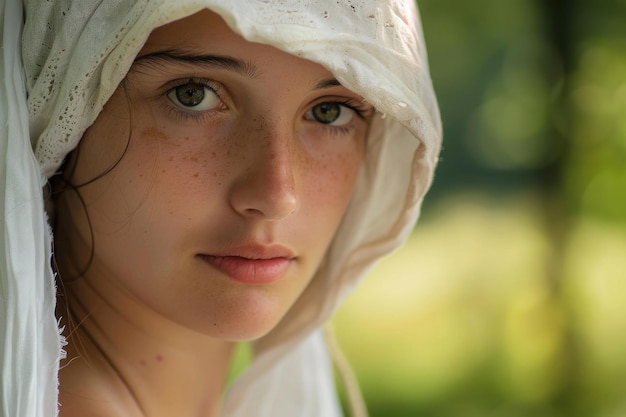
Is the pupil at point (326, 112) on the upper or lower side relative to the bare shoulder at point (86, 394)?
upper

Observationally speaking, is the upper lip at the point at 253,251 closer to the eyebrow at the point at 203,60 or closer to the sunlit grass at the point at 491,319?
the eyebrow at the point at 203,60

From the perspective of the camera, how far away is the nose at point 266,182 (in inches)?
43.1

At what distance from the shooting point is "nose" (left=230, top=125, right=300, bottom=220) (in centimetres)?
110

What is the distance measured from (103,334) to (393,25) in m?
0.55

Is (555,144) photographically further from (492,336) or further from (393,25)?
Answer: (393,25)

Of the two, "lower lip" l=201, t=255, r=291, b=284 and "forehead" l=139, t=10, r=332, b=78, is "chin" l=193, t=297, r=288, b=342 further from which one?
"forehead" l=139, t=10, r=332, b=78

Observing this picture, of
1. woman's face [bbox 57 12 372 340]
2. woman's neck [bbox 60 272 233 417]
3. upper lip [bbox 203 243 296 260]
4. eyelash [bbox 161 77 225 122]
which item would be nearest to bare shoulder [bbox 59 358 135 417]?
woman's neck [bbox 60 272 233 417]

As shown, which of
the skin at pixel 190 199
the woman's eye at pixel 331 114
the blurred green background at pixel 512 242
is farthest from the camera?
the blurred green background at pixel 512 242

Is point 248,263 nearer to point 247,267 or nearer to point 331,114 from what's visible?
point 247,267

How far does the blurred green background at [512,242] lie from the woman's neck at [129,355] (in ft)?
7.63

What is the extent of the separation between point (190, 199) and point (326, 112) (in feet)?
0.74

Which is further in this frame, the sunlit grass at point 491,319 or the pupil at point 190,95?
the sunlit grass at point 491,319

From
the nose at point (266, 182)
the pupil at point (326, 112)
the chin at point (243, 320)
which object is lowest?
the chin at point (243, 320)

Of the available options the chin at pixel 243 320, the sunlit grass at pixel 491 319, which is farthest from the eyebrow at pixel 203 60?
the sunlit grass at pixel 491 319
